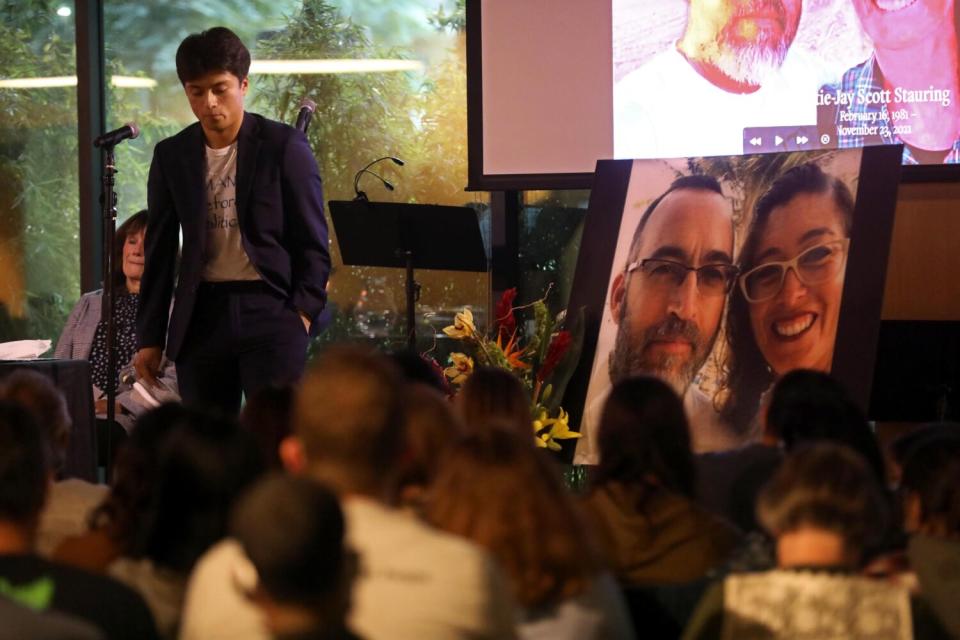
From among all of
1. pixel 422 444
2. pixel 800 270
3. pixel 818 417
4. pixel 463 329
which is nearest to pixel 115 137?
pixel 463 329

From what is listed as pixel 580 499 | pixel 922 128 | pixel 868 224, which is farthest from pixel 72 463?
pixel 922 128

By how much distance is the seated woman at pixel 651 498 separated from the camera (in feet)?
8.53

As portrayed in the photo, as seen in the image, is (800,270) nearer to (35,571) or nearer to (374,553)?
(374,553)

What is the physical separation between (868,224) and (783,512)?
8.80 feet

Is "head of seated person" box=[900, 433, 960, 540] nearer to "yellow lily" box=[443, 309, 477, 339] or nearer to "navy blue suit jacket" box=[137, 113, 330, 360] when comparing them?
"navy blue suit jacket" box=[137, 113, 330, 360]

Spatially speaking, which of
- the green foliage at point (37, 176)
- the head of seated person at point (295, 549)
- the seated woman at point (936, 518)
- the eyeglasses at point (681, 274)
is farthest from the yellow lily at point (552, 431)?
the green foliage at point (37, 176)

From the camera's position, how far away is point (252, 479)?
2.37m

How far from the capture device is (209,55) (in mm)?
4152

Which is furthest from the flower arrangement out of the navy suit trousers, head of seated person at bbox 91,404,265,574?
head of seated person at bbox 91,404,265,574

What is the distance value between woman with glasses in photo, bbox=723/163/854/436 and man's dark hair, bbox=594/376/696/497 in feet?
6.45

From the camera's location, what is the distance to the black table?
4.53 m

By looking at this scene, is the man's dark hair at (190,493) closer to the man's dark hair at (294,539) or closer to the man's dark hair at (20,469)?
the man's dark hair at (20,469)

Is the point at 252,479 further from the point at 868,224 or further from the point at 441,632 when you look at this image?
the point at 868,224

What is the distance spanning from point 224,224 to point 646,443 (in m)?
2.04
